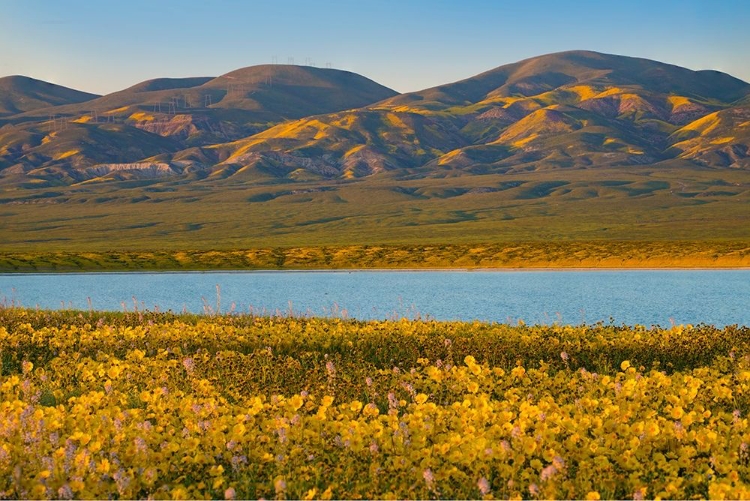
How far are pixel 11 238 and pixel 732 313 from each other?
406 feet

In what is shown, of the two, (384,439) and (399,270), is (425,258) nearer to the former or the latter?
(399,270)

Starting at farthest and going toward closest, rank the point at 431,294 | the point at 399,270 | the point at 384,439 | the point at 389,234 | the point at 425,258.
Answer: the point at 389,234 < the point at 425,258 < the point at 399,270 < the point at 431,294 < the point at 384,439

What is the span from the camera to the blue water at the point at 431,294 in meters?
39.7

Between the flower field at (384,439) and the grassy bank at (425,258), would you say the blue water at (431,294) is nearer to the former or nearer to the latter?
the grassy bank at (425,258)

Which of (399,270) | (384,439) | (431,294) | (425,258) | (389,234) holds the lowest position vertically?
(389,234)

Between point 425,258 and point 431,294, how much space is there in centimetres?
2308

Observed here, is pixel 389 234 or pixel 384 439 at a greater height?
pixel 384 439

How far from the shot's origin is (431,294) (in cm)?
4850

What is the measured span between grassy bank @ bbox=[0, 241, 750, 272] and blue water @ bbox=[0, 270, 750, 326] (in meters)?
4.86

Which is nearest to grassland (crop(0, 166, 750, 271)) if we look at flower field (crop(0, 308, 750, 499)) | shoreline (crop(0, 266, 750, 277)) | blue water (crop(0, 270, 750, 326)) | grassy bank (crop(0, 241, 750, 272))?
grassy bank (crop(0, 241, 750, 272))

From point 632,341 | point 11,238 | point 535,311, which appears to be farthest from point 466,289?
point 11,238

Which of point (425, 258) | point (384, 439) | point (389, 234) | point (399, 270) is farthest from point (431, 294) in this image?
point (389, 234)

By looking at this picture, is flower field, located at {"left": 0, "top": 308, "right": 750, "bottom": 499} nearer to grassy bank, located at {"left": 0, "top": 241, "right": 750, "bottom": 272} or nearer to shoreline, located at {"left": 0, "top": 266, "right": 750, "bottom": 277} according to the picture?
shoreline, located at {"left": 0, "top": 266, "right": 750, "bottom": 277}

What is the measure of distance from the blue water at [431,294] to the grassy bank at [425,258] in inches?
191
